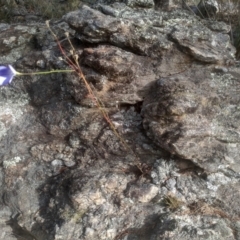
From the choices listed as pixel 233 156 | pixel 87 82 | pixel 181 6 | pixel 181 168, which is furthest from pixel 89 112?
pixel 181 6

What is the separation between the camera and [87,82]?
173 cm

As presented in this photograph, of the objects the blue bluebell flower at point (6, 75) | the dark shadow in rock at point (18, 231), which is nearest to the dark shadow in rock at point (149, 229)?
the dark shadow in rock at point (18, 231)

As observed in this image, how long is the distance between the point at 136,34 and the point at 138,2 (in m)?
0.40

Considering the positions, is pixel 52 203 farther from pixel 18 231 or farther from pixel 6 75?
pixel 6 75

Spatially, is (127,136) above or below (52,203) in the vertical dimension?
above

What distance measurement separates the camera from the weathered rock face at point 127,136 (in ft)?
5.10

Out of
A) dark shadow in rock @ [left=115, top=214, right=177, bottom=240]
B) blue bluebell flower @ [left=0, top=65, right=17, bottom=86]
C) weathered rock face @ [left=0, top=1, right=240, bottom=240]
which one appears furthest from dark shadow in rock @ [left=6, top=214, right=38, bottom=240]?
blue bluebell flower @ [left=0, top=65, right=17, bottom=86]

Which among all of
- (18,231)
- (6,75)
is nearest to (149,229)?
(18,231)

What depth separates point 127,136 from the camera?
67.4 inches

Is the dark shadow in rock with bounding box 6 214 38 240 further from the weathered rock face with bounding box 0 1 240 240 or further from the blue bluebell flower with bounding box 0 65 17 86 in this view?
the blue bluebell flower with bounding box 0 65 17 86

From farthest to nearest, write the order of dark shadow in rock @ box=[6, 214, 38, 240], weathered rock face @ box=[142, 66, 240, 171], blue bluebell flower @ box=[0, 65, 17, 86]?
dark shadow in rock @ box=[6, 214, 38, 240]
weathered rock face @ box=[142, 66, 240, 171]
blue bluebell flower @ box=[0, 65, 17, 86]

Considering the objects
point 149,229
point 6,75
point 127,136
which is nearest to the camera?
point 6,75

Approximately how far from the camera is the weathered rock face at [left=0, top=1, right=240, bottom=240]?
1.55m

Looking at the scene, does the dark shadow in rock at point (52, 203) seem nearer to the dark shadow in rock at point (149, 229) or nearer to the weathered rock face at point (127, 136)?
the weathered rock face at point (127, 136)
